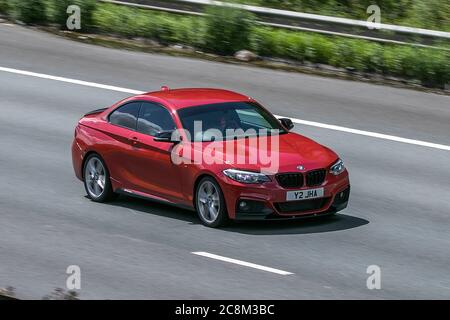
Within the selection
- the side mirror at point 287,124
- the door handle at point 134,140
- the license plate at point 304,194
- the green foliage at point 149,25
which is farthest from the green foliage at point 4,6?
the license plate at point 304,194

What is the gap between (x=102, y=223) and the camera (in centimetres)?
1426

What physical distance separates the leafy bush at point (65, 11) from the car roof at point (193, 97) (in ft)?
29.9

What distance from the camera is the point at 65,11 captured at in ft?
79.2

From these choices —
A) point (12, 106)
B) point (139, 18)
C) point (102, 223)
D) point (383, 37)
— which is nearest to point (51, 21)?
point (139, 18)

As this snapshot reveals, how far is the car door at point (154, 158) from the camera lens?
14242 mm

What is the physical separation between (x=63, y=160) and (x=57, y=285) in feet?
19.2

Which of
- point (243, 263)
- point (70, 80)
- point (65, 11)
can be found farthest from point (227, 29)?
point (243, 263)

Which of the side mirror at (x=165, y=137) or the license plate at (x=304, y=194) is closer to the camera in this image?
the license plate at (x=304, y=194)

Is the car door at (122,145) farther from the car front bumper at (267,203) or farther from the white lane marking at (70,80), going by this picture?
the white lane marking at (70,80)

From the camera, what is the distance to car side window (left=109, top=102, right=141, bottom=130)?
15133 millimetres

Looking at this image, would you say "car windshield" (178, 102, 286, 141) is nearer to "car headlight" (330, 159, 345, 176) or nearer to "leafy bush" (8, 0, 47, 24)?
"car headlight" (330, 159, 345, 176)

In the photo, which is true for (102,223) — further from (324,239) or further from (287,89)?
(287,89)

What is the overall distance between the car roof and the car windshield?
113 mm

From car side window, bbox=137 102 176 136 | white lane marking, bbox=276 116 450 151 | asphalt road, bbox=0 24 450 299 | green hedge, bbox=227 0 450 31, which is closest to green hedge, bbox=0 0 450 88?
asphalt road, bbox=0 24 450 299
